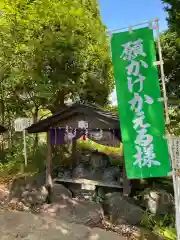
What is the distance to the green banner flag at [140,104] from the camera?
230 inches

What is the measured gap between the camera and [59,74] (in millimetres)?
13055

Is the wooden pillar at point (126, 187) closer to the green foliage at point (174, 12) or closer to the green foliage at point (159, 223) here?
the green foliage at point (159, 223)

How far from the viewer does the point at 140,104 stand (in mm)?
5992

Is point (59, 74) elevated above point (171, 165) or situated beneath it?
elevated above

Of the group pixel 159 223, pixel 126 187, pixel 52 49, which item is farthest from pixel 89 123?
pixel 52 49

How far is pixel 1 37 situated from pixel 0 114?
5.80 m

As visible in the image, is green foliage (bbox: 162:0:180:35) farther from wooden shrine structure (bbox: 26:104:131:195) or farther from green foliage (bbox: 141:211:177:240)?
green foliage (bbox: 141:211:177:240)

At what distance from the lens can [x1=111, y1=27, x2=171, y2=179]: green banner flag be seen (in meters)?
5.83

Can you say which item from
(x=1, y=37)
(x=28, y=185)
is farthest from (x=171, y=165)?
(x=1, y=37)

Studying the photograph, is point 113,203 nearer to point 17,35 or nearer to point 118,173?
point 118,173

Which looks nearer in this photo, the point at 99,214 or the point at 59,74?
the point at 99,214

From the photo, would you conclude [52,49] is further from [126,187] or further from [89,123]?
[126,187]

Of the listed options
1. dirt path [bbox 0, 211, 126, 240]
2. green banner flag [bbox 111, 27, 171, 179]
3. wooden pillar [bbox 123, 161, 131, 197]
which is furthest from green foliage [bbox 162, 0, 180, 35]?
dirt path [bbox 0, 211, 126, 240]

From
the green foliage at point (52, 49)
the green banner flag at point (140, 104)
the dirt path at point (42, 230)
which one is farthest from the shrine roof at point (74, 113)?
the dirt path at point (42, 230)
